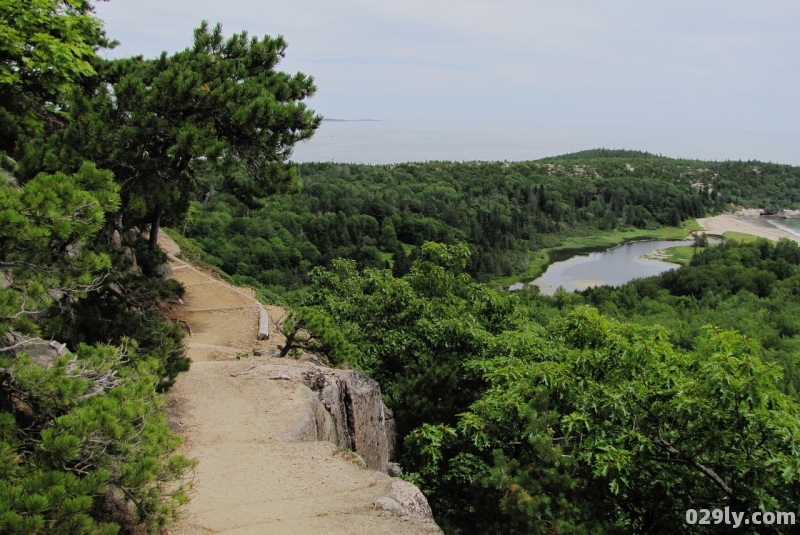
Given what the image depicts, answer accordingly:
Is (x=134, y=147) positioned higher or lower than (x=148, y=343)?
higher

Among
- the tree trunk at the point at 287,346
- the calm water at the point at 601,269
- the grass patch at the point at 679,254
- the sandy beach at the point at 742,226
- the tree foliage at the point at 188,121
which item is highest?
the tree foliage at the point at 188,121

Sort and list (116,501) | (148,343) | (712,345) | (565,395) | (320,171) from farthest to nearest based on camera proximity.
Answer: (320,171)
(565,395)
(148,343)
(712,345)
(116,501)

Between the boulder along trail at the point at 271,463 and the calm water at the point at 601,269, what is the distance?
79609 millimetres

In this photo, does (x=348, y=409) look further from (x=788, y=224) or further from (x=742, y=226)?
(x=788, y=224)

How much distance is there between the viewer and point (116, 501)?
579 cm

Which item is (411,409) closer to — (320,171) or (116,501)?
(116,501)

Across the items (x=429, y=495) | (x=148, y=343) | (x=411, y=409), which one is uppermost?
(x=148, y=343)

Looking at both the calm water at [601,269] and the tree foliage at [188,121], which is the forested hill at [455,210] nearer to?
the calm water at [601,269]

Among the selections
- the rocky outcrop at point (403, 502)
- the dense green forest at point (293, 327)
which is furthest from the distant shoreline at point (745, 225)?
the rocky outcrop at point (403, 502)

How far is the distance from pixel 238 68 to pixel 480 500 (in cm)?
889

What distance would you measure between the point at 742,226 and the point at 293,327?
515ft

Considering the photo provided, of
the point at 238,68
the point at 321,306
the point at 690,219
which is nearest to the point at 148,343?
the point at 238,68

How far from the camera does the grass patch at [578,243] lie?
101 m

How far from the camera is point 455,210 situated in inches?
4929
